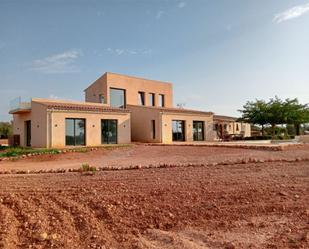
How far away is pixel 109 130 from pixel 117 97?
638 centimetres

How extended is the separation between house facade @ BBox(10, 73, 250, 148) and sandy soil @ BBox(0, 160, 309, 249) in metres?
14.6

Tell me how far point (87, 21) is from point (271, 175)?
11.7 m

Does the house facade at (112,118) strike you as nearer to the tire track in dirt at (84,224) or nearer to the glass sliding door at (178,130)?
the glass sliding door at (178,130)

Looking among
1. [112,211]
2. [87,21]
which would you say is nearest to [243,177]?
[112,211]

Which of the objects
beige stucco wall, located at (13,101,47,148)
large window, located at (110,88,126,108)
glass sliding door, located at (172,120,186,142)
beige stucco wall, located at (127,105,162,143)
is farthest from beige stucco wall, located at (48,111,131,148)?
glass sliding door, located at (172,120,186,142)

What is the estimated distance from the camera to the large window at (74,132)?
71.4 feet

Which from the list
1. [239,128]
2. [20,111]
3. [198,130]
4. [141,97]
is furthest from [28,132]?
[239,128]

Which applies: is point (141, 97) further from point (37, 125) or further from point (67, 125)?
point (37, 125)

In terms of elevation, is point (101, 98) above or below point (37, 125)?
above

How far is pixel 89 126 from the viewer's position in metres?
22.8

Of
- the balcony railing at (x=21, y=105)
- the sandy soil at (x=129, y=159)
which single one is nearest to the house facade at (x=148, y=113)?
the balcony railing at (x=21, y=105)

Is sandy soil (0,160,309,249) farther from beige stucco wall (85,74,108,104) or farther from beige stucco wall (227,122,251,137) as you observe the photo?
beige stucco wall (227,122,251,137)

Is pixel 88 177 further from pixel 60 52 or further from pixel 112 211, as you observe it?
pixel 60 52

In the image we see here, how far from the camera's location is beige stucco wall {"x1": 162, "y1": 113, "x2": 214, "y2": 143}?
27.2 metres
